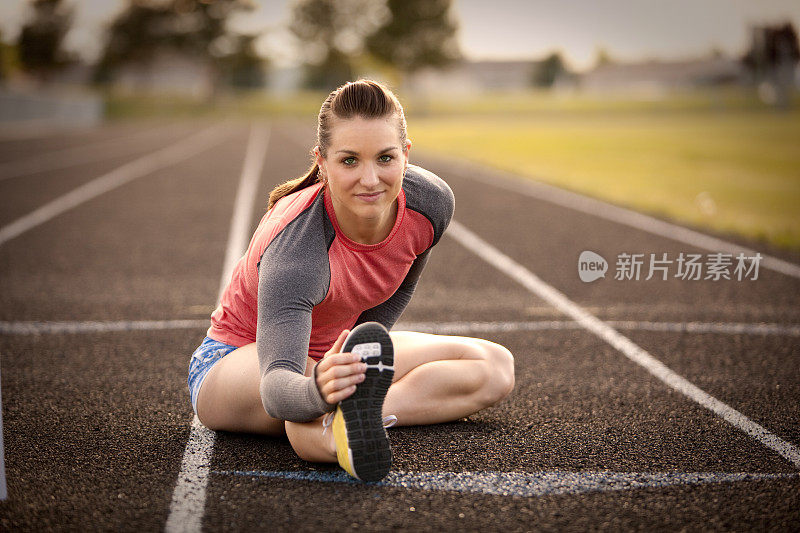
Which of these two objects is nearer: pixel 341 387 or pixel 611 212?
pixel 341 387

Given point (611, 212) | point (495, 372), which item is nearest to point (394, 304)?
point (495, 372)

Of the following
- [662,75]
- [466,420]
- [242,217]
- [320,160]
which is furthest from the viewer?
[662,75]

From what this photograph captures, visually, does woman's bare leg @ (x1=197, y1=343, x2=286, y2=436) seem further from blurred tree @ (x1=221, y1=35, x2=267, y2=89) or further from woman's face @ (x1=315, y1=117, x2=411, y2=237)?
blurred tree @ (x1=221, y1=35, x2=267, y2=89)

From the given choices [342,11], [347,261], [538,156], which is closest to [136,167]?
[538,156]

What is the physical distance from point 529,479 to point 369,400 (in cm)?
75

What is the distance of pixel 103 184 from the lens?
1375cm

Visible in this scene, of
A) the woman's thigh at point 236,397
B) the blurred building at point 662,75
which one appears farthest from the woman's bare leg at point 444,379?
the blurred building at point 662,75

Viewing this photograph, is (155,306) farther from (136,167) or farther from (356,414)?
(136,167)

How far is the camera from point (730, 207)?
1096 cm

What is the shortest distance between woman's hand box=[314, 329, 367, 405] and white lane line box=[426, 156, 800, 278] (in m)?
5.41

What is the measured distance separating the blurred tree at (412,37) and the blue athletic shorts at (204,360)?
7580cm

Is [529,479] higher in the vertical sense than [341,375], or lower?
lower

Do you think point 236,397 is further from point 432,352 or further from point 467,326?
point 467,326

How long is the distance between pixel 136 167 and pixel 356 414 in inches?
628
